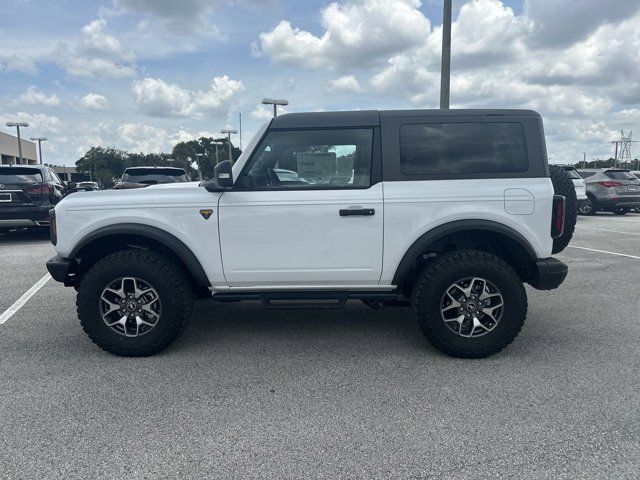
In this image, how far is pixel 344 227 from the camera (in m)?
3.62

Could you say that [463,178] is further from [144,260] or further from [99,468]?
[99,468]

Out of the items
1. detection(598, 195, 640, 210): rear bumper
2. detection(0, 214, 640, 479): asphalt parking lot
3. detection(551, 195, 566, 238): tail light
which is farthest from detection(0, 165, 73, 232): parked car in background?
detection(598, 195, 640, 210): rear bumper

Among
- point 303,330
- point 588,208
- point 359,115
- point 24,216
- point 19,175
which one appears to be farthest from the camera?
point 588,208

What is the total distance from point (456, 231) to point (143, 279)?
2.43 m

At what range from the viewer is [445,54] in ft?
32.9

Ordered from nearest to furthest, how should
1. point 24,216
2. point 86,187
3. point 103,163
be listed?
point 24,216 → point 86,187 → point 103,163

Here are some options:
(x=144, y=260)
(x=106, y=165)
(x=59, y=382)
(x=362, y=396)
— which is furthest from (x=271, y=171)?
(x=106, y=165)

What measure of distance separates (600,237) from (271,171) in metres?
9.30

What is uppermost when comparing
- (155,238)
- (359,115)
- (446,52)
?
(446,52)

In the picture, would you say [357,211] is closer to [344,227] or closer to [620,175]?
[344,227]

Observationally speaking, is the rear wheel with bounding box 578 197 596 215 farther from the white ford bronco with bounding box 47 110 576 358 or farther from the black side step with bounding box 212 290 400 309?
the black side step with bounding box 212 290 400 309

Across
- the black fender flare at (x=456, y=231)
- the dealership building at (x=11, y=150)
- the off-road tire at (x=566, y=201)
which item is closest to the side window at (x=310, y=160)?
the black fender flare at (x=456, y=231)

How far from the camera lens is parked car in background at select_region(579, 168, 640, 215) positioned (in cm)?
1477

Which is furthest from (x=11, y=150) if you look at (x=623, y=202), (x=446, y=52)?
(x=623, y=202)
